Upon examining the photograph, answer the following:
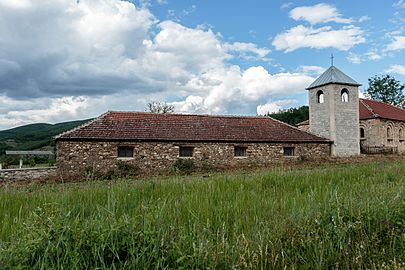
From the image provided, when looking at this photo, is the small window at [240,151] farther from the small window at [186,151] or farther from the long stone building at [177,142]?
the small window at [186,151]

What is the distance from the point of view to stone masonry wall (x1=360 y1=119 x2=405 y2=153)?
38.0 metres

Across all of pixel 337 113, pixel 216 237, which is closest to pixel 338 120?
pixel 337 113

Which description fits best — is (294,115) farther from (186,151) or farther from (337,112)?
(186,151)

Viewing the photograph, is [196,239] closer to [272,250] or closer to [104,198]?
[272,250]

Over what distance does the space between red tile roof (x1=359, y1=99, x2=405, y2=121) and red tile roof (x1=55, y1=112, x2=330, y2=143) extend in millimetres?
11389

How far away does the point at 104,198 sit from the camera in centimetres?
572

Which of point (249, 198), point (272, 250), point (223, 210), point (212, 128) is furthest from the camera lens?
point (212, 128)

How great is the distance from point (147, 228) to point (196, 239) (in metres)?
0.50

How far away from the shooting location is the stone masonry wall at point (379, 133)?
38.0 m

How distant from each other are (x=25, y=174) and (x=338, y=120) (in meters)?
26.2

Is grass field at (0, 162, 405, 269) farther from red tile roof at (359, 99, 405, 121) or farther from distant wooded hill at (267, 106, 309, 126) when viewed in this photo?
distant wooded hill at (267, 106, 309, 126)

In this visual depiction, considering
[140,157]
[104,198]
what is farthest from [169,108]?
[104,198]

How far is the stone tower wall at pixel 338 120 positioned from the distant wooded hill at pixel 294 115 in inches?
1118

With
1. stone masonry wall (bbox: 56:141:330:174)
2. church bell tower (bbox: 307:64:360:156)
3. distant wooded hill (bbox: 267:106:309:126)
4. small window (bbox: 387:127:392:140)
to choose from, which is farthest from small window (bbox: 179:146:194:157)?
distant wooded hill (bbox: 267:106:309:126)
